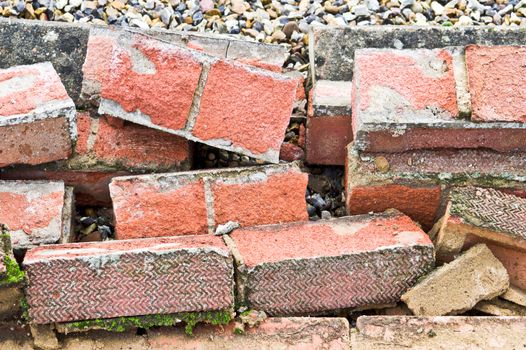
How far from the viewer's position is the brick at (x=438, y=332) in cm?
347

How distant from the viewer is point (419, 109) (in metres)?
3.66

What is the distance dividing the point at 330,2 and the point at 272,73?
1373 millimetres

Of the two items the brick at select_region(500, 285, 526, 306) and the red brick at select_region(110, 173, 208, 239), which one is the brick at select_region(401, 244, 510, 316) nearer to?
the brick at select_region(500, 285, 526, 306)

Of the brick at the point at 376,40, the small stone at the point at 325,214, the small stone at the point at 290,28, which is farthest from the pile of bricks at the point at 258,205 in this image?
the small stone at the point at 290,28

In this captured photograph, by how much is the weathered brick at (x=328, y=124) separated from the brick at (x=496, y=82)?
2.17ft

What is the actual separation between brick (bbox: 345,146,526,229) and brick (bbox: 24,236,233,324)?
31.2 inches

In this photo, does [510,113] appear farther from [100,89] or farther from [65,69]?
[65,69]

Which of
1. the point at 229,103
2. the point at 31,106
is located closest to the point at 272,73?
the point at 229,103

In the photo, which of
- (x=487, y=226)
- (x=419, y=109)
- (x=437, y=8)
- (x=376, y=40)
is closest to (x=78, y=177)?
(x=419, y=109)

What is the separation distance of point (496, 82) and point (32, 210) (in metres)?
2.11

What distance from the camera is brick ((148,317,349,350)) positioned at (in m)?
3.45

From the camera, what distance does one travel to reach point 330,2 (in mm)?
5016

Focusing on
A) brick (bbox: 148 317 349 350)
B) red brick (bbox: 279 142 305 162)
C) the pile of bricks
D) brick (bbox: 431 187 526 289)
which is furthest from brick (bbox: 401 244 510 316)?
red brick (bbox: 279 142 305 162)

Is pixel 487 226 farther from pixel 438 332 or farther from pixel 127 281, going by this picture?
pixel 127 281
